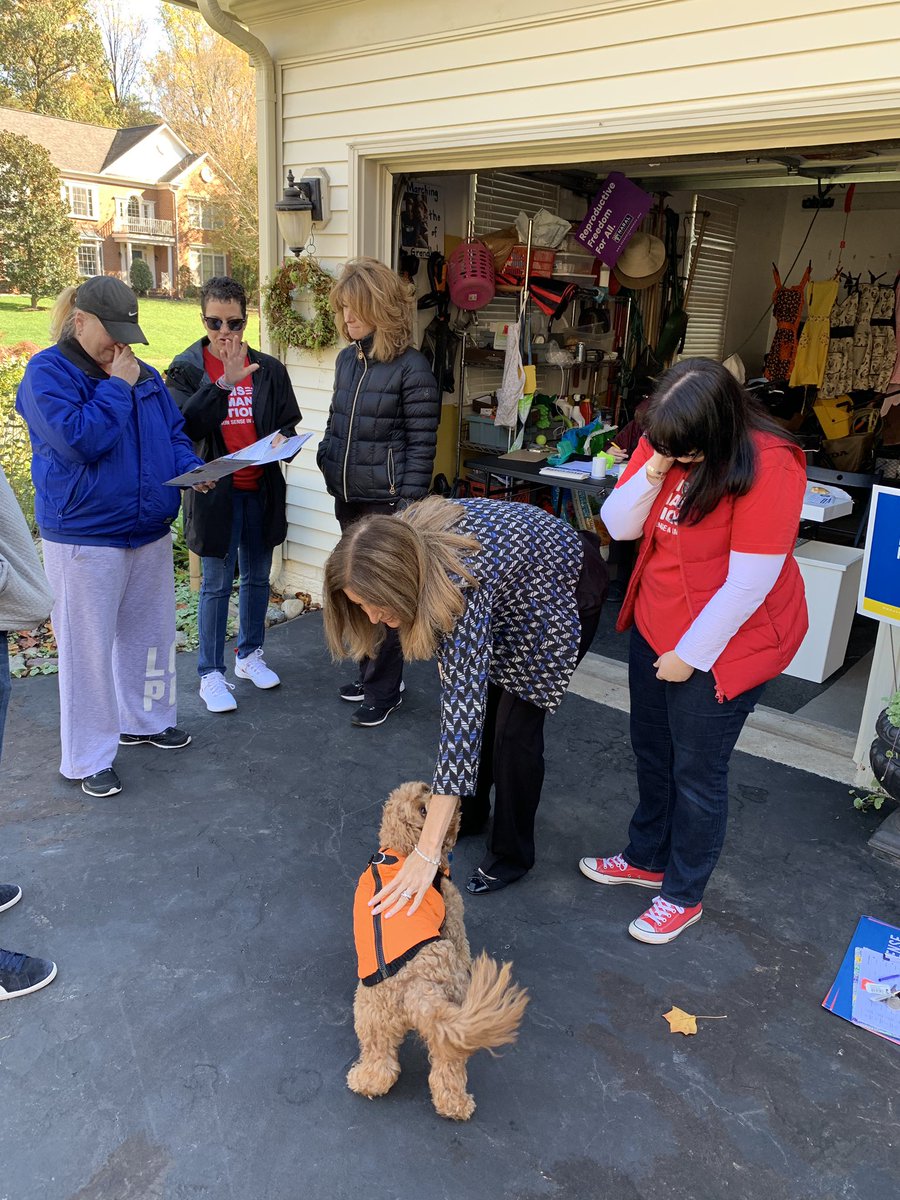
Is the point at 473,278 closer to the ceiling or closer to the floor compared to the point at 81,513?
closer to the ceiling

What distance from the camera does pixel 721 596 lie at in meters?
2.13

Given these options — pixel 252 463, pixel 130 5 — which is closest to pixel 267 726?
pixel 252 463

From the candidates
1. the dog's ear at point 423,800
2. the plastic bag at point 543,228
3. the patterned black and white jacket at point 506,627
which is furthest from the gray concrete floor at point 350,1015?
the plastic bag at point 543,228

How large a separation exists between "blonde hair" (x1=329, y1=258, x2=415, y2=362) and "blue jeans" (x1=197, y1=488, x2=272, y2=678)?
0.88 metres

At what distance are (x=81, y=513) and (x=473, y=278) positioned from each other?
3.22 metres

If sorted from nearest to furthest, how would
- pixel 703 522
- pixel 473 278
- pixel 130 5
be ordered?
pixel 703 522, pixel 473 278, pixel 130 5

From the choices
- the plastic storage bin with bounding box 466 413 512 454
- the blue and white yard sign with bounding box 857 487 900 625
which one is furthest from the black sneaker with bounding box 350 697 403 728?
the plastic storage bin with bounding box 466 413 512 454

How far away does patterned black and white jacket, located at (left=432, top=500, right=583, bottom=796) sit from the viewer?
1.93 m

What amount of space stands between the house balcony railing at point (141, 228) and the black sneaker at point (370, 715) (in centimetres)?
1833

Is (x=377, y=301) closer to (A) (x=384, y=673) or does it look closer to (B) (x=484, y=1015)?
(A) (x=384, y=673)

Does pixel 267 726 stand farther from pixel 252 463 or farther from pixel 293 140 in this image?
pixel 293 140

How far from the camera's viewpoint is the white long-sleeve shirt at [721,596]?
2.09m

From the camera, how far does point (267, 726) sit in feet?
12.4

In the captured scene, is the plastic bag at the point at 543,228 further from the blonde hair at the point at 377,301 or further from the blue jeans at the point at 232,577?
the blue jeans at the point at 232,577
